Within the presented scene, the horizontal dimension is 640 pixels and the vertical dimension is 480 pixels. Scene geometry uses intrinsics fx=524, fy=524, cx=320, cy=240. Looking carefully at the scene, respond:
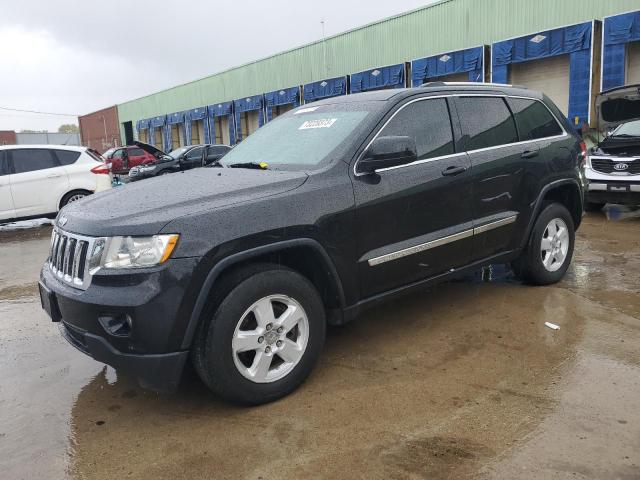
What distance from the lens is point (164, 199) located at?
2.98 metres

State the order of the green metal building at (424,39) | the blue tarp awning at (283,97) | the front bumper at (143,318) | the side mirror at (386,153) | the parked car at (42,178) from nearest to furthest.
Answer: the front bumper at (143,318) → the side mirror at (386,153) → the parked car at (42,178) → the green metal building at (424,39) → the blue tarp awning at (283,97)

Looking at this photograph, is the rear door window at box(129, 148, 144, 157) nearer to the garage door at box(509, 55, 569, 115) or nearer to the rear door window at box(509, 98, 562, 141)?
the garage door at box(509, 55, 569, 115)

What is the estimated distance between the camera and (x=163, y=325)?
2639 mm

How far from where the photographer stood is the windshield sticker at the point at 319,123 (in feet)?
12.5

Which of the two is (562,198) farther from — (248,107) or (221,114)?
(221,114)

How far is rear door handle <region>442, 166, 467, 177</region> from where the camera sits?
3.83 metres

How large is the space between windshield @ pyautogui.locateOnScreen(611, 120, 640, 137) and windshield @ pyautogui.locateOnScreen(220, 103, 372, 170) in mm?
7385

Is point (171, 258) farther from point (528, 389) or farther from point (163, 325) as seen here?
point (528, 389)

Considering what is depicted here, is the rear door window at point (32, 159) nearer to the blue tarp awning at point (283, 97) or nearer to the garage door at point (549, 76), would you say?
the garage door at point (549, 76)

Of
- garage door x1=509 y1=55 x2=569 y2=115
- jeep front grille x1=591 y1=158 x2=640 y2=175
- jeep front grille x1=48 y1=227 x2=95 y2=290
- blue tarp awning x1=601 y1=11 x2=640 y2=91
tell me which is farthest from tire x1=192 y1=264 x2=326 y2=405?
garage door x1=509 y1=55 x2=569 y2=115

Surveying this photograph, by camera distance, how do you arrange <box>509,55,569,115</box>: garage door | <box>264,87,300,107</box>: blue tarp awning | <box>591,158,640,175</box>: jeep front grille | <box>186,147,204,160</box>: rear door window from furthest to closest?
<box>264,87,300,107</box>: blue tarp awning < <box>509,55,569,115</box>: garage door < <box>186,147,204,160</box>: rear door window < <box>591,158,640,175</box>: jeep front grille

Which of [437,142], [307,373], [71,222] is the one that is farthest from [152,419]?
[437,142]

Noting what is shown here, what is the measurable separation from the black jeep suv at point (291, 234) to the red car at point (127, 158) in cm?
1788

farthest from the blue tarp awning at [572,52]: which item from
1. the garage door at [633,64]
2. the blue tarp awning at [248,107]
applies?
the blue tarp awning at [248,107]
